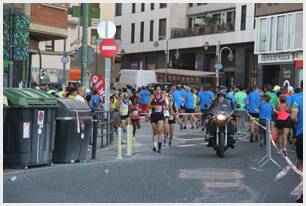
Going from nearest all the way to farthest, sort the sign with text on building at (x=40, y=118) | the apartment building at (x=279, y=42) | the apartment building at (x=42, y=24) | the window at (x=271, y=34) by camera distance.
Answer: the sign with text on building at (x=40, y=118) < the apartment building at (x=42, y=24) < the apartment building at (x=279, y=42) < the window at (x=271, y=34)

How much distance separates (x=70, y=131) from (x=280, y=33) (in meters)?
38.2

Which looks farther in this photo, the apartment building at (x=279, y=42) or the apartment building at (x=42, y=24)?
the apartment building at (x=279, y=42)

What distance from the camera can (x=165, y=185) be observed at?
1108 cm

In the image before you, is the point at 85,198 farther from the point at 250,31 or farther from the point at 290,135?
the point at 250,31

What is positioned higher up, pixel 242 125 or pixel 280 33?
pixel 280 33

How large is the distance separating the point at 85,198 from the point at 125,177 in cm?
252

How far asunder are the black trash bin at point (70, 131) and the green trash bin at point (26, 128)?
599 millimetres

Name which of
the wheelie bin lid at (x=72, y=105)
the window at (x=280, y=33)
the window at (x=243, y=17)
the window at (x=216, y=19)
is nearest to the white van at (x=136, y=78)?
the window at (x=280, y=33)

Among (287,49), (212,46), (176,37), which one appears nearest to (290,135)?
(287,49)

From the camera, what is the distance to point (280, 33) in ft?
165

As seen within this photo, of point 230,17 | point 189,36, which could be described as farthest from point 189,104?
point 189,36

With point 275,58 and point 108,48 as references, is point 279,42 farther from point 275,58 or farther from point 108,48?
point 108,48

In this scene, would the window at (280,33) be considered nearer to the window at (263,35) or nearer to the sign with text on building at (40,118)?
the window at (263,35)

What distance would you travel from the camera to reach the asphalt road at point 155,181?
973 centimetres
